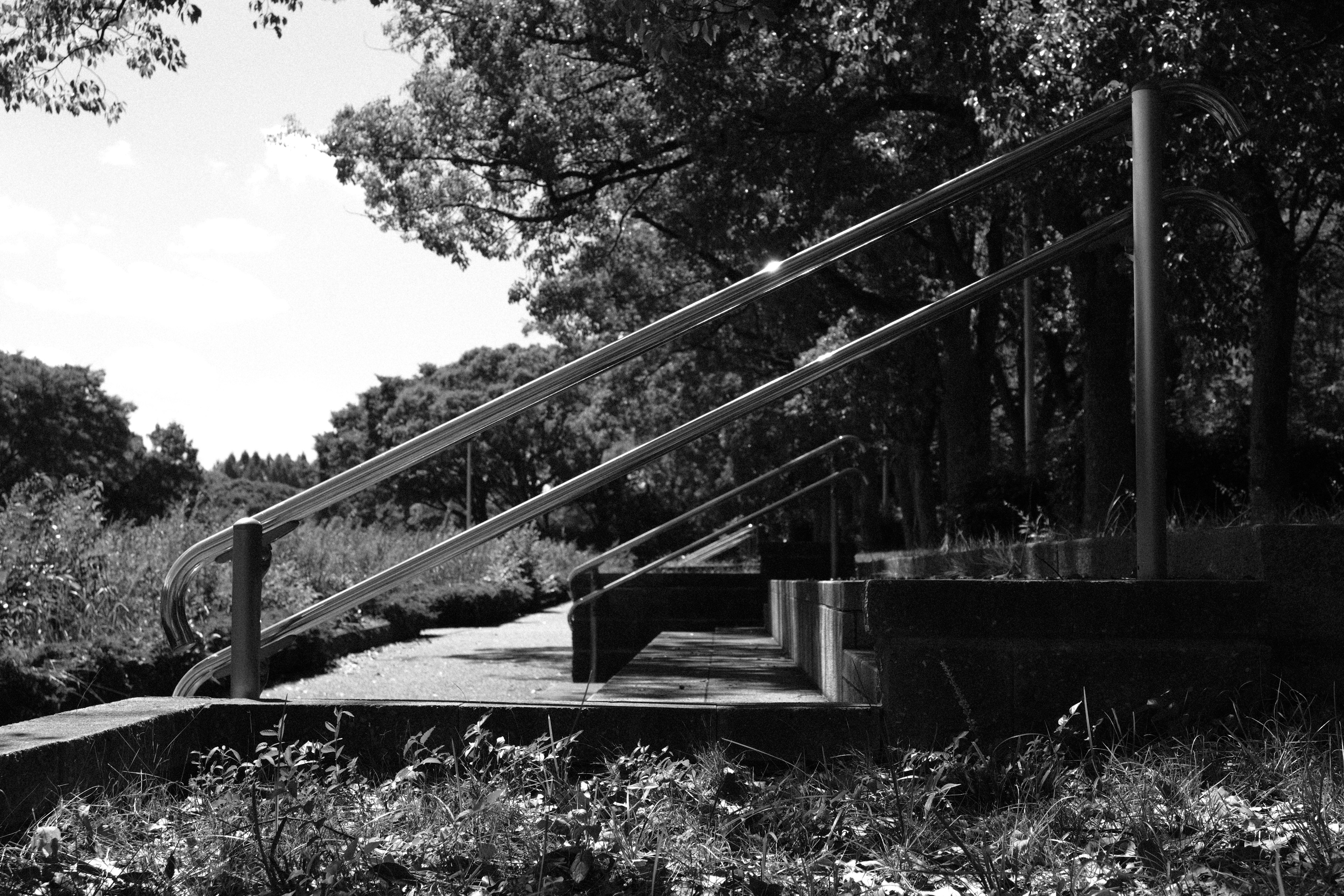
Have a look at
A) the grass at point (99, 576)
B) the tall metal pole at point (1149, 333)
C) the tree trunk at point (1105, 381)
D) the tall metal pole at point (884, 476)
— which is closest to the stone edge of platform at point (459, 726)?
the tall metal pole at point (1149, 333)

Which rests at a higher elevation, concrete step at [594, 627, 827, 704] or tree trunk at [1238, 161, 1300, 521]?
tree trunk at [1238, 161, 1300, 521]

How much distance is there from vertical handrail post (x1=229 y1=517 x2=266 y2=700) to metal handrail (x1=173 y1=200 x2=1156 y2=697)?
50mm

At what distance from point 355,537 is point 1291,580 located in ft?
54.5

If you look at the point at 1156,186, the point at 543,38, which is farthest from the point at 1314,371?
the point at 1156,186

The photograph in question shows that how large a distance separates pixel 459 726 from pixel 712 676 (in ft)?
7.96

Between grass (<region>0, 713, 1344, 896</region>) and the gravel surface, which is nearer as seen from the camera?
grass (<region>0, 713, 1344, 896</region>)

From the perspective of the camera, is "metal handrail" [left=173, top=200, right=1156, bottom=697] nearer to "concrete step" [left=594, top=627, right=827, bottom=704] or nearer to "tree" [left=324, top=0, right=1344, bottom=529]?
"concrete step" [left=594, top=627, right=827, bottom=704]

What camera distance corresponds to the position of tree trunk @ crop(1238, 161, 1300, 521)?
948 cm

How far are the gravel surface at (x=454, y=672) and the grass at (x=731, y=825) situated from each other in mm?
3449

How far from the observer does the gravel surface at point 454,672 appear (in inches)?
360

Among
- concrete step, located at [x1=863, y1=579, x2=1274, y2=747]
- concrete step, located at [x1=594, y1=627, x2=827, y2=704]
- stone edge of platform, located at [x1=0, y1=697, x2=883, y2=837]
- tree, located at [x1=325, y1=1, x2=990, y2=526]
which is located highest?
tree, located at [x1=325, y1=1, x2=990, y2=526]

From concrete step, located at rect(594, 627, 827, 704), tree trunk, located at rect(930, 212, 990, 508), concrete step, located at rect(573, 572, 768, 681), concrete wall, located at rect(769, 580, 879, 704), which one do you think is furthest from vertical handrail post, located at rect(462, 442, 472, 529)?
concrete wall, located at rect(769, 580, 879, 704)

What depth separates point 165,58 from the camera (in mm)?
11703

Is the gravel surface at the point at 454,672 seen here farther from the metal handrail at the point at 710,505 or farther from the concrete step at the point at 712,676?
the metal handrail at the point at 710,505
